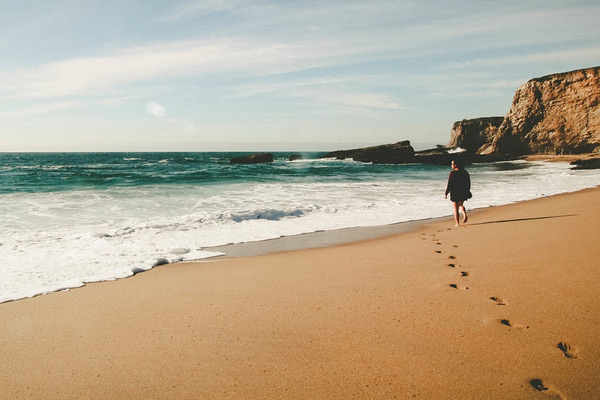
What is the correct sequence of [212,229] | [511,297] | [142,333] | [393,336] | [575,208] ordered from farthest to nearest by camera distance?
[575,208] < [212,229] < [511,297] < [142,333] < [393,336]

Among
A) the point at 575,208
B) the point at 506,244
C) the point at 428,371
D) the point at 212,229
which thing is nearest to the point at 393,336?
the point at 428,371

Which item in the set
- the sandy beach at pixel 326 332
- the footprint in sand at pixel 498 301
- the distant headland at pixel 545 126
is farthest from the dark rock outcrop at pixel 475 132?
the footprint in sand at pixel 498 301

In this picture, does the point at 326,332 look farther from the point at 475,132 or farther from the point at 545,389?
the point at 475,132

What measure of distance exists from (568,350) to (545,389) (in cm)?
56

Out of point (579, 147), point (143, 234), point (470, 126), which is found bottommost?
point (143, 234)

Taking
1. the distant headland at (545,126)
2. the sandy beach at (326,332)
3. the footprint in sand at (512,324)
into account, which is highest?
the distant headland at (545,126)

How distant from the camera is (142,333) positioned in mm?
3090

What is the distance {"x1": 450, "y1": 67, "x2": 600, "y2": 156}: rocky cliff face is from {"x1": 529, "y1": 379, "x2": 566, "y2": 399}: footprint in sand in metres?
45.3

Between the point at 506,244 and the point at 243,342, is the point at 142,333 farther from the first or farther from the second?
the point at 506,244

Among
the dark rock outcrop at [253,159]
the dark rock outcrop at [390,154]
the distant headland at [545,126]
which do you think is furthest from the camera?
the dark rock outcrop at [253,159]

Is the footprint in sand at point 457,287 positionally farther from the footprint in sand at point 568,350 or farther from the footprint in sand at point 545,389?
the footprint in sand at point 545,389

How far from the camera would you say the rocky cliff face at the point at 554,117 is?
1473 inches

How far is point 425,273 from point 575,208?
23.5 feet

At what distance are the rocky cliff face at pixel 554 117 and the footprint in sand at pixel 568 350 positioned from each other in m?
44.7
